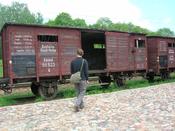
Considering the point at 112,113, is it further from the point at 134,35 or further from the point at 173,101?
the point at 134,35

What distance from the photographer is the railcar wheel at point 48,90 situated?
18.4 metres

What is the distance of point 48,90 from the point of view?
18656 millimetres

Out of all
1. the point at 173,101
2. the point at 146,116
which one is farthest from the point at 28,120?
the point at 173,101

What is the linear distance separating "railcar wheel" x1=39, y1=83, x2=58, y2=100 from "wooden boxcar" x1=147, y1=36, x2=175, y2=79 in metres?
11.1

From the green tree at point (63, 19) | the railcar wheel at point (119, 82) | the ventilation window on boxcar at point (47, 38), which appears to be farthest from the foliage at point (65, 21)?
the ventilation window on boxcar at point (47, 38)

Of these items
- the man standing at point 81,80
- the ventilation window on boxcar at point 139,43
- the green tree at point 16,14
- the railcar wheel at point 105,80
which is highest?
the green tree at point 16,14

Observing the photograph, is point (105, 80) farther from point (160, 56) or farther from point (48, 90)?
point (160, 56)

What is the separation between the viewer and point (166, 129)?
8.19 metres

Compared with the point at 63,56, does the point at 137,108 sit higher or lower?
lower

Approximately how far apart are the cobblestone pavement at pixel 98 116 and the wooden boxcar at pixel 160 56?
15120 mm

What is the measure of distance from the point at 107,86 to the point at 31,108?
38.3 ft

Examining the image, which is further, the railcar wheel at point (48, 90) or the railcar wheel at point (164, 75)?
the railcar wheel at point (164, 75)

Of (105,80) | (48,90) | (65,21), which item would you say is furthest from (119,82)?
(65,21)

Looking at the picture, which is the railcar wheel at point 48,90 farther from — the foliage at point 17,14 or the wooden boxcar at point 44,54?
the foliage at point 17,14
